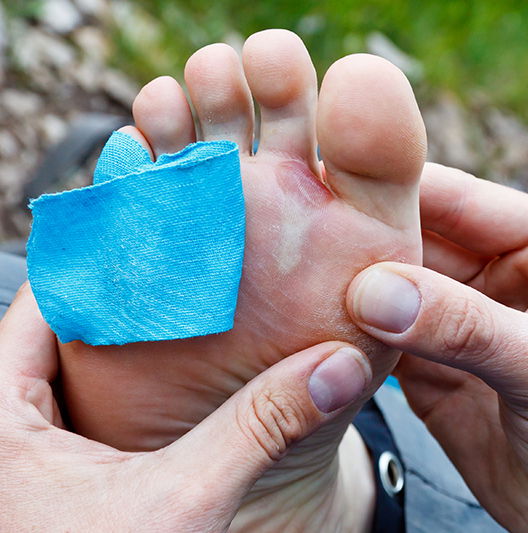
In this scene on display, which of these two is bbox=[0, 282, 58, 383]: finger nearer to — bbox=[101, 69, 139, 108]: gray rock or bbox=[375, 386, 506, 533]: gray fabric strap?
bbox=[375, 386, 506, 533]: gray fabric strap

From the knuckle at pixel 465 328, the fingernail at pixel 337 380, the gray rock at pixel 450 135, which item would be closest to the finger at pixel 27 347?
the fingernail at pixel 337 380

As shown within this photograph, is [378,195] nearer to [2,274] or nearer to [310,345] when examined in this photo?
[310,345]

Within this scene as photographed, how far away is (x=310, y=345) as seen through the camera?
739mm

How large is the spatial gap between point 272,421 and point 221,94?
353 mm

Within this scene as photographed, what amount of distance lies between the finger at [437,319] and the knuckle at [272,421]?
0.11 m

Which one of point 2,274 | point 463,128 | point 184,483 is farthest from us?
point 463,128

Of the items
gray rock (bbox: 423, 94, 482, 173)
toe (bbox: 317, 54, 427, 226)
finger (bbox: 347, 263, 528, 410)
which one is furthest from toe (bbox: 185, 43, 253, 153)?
gray rock (bbox: 423, 94, 482, 173)

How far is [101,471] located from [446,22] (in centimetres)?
297

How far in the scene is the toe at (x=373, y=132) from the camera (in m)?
0.67

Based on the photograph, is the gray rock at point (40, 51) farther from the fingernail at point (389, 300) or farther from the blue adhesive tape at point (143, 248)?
the fingernail at point (389, 300)

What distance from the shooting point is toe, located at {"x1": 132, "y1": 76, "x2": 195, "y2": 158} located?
80 centimetres

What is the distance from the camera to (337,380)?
69cm

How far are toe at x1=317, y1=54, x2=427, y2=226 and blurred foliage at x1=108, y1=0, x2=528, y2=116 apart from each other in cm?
178

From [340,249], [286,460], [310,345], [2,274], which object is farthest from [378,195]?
[2,274]
